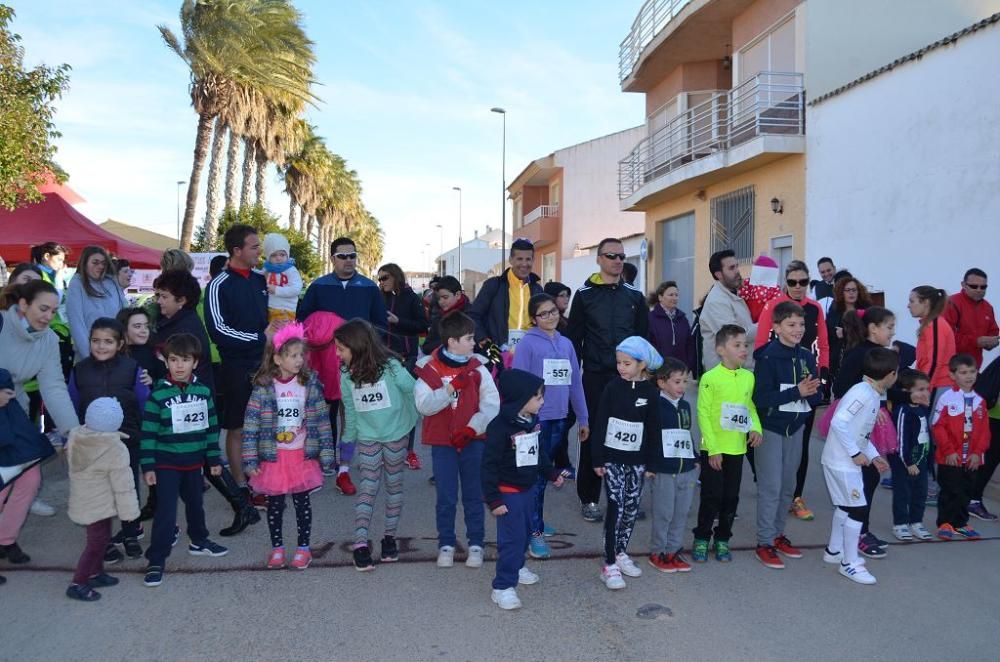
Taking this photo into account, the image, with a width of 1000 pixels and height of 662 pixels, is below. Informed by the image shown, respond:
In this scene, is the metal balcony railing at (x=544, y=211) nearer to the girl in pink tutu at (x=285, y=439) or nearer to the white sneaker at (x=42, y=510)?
the white sneaker at (x=42, y=510)

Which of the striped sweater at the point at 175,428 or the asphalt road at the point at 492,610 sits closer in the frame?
the asphalt road at the point at 492,610

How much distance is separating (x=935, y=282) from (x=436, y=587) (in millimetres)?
9200

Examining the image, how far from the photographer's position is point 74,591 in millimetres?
4328

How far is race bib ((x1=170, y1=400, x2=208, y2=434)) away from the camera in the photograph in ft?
15.4

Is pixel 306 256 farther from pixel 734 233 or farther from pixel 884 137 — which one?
pixel 884 137

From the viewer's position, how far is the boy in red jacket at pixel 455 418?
4.73 m

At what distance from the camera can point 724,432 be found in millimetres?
5020

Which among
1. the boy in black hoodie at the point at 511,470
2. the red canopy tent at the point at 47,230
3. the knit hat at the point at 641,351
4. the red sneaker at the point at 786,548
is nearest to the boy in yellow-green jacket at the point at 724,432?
the red sneaker at the point at 786,548

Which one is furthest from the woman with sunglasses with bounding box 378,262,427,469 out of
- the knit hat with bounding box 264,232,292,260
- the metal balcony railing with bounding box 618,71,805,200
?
the metal balcony railing with bounding box 618,71,805,200

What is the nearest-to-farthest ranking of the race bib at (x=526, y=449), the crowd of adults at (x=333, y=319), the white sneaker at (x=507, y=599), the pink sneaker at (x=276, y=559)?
the white sneaker at (x=507, y=599), the race bib at (x=526, y=449), the pink sneaker at (x=276, y=559), the crowd of adults at (x=333, y=319)

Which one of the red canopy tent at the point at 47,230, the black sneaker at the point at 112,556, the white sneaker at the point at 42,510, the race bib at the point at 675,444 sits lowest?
the black sneaker at the point at 112,556

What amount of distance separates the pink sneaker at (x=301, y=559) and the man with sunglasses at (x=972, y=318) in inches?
232

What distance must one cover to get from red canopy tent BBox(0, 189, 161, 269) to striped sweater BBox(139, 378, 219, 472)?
33.9ft

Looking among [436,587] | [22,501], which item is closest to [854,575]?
[436,587]
